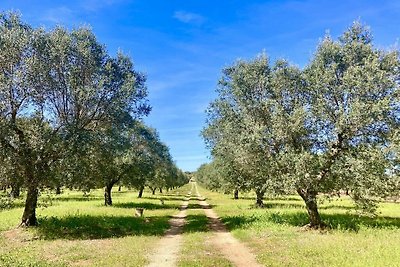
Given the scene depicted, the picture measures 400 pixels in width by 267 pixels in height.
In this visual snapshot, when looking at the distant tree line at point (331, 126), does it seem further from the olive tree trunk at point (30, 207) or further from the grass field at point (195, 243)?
the olive tree trunk at point (30, 207)

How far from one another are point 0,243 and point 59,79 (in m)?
13.2

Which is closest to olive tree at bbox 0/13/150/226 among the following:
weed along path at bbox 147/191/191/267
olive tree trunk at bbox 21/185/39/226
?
olive tree trunk at bbox 21/185/39/226

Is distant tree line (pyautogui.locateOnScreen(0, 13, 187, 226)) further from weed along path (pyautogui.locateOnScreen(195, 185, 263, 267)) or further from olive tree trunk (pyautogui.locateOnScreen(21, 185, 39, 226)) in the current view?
weed along path (pyautogui.locateOnScreen(195, 185, 263, 267))

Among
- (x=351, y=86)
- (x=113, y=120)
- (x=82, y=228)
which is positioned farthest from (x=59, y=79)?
(x=351, y=86)

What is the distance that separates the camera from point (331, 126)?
1120 inches

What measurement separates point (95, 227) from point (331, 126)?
2143 cm

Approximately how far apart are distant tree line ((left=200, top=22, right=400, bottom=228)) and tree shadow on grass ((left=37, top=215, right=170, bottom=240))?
10.5 m

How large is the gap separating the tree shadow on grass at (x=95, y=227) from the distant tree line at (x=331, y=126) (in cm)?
1052

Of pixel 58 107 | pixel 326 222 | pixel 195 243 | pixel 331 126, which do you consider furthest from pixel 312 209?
pixel 58 107

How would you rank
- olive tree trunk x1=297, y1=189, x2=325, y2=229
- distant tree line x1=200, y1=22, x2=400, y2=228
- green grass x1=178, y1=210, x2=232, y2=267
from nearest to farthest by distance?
green grass x1=178, y1=210, x2=232, y2=267 < distant tree line x1=200, y1=22, x2=400, y2=228 < olive tree trunk x1=297, y1=189, x2=325, y2=229

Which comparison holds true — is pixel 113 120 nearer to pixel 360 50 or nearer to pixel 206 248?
pixel 206 248

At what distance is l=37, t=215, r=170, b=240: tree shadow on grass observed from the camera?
28.6 meters

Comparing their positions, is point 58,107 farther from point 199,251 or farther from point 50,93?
point 199,251

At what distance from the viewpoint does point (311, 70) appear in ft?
98.9
